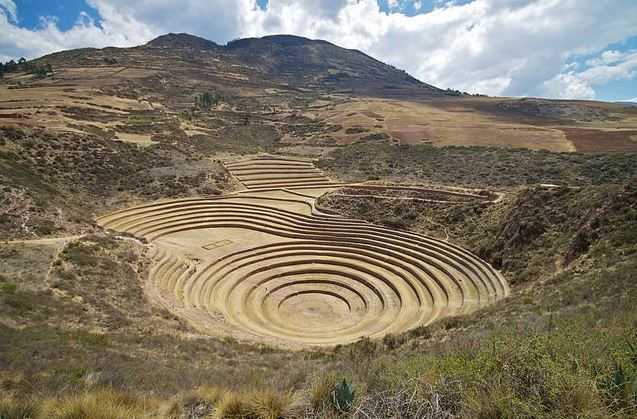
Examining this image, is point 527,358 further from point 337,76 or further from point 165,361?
point 337,76

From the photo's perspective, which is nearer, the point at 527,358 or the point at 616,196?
the point at 527,358

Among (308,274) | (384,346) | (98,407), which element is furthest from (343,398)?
(308,274)

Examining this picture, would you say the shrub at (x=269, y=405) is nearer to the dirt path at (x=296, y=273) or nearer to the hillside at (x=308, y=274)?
the hillside at (x=308, y=274)

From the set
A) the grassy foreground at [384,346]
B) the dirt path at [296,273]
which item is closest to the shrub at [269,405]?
the grassy foreground at [384,346]

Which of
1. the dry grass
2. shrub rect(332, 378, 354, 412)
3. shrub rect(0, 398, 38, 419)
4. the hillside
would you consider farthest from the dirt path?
shrub rect(332, 378, 354, 412)

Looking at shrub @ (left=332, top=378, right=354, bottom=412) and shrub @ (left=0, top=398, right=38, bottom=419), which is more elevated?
shrub @ (left=332, top=378, right=354, bottom=412)

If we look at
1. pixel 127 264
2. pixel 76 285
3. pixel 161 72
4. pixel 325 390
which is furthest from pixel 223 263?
pixel 161 72

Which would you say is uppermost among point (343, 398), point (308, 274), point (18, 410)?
point (343, 398)

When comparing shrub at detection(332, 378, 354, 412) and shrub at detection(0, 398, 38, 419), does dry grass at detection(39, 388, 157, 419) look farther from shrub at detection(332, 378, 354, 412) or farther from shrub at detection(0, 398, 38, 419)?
shrub at detection(332, 378, 354, 412)

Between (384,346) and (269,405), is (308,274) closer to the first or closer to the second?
(384,346)
